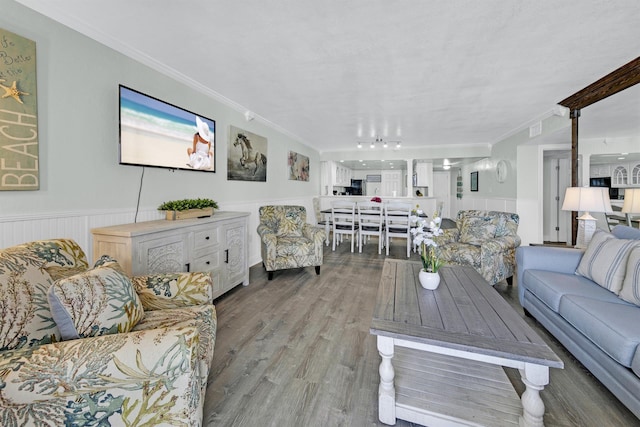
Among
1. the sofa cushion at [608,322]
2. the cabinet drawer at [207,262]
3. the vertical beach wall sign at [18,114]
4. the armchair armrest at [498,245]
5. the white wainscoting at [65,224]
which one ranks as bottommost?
the sofa cushion at [608,322]

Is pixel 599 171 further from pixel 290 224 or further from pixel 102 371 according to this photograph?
pixel 102 371

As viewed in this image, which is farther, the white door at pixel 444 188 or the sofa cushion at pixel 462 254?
the white door at pixel 444 188

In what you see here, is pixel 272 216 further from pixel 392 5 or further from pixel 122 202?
pixel 392 5

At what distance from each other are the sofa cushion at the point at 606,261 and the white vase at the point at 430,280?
3.79 feet

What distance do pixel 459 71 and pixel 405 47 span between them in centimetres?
76

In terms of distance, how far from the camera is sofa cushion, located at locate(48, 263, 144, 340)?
1038 millimetres

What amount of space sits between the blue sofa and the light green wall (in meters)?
3.36

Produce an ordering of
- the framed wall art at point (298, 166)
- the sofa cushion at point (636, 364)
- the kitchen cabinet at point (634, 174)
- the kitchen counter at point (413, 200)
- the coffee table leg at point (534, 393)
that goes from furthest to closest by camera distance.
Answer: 1. the kitchen counter at point (413, 200)
2. the framed wall art at point (298, 166)
3. the kitchen cabinet at point (634, 174)
4. the sofa cushion at point (636, 364)
5. the coffee table leg at point (534, 393)

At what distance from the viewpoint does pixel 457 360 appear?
170 cm

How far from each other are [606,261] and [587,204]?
95 centimetres

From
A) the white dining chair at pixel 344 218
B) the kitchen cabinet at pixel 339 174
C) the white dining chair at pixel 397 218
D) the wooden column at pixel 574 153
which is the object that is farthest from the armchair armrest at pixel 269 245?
the kitchen cabinet at pixel 339 174

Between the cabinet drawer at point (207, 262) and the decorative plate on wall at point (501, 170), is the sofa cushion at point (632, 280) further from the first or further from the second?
the decorative plate on wall at point (501, 170)

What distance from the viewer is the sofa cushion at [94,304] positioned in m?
1.04

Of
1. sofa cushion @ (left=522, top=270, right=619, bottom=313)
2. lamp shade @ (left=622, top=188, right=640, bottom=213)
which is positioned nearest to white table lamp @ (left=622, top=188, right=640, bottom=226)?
lamp shade @ (left=622, top=188, right=640, bottom=213)
